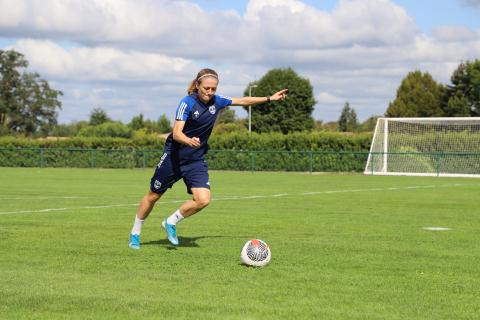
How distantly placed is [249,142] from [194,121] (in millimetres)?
45569

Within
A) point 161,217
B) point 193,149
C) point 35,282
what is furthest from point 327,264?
point 161,217

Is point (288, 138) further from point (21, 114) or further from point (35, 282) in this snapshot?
point (21, 114)

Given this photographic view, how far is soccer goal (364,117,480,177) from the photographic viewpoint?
4453 cm

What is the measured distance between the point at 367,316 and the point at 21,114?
103m

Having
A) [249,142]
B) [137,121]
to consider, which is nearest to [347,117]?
[137,121]

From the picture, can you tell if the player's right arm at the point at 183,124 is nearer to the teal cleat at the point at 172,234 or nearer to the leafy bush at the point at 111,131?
the teal cleat at the point at 172,234

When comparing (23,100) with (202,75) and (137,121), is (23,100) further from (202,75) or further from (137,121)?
(202,75)

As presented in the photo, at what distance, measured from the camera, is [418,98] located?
8988 cm

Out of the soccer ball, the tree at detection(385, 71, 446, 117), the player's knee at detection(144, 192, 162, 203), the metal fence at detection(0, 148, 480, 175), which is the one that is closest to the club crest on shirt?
the player's knee at detection(144, 192, 162, 203)

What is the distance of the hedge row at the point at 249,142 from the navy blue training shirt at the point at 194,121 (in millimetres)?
41634

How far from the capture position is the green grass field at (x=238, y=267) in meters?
6.64

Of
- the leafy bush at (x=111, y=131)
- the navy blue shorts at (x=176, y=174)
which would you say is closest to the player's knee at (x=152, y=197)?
the navy blue shorts at (x=176, y=174)

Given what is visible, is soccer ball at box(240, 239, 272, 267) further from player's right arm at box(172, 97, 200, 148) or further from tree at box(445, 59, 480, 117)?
tree at box(445, 59, 480, 117)

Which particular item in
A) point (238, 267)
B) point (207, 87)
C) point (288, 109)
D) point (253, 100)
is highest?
point (288, 109)
